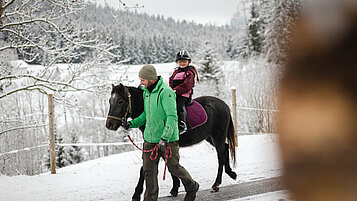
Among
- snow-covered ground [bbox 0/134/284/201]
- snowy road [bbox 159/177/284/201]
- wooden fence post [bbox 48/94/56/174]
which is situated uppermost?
wooden fence post [bbox 48/94/56/174]

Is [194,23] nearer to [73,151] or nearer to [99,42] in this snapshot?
[73,151]

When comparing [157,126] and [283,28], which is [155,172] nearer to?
[157,126]

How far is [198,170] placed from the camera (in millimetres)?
7109

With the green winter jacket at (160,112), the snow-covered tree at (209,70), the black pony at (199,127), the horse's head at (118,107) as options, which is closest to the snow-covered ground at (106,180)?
the black pony at (199,127)

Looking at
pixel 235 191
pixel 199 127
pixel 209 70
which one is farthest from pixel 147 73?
pixel 209 70

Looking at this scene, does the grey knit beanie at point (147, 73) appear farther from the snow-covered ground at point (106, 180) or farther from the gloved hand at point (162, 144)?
the snow-covered ground at point (106, 180)

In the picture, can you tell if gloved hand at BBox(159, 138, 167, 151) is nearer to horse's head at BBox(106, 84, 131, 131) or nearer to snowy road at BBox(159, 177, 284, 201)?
horse's head at BBox(106, 84, 131, 131)

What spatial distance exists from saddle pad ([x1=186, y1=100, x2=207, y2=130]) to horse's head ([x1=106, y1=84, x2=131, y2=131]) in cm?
114

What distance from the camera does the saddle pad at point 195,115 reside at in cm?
523

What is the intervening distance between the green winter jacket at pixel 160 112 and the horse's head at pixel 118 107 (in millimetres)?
532

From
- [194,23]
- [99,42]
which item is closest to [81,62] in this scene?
[99,42]

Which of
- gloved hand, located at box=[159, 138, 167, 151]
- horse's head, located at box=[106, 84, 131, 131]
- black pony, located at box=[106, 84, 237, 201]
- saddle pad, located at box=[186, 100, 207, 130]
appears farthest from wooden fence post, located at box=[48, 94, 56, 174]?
gloved hand, located at box=[159, 138, 167, 151]

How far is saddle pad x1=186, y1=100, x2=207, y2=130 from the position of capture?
5.23 metres

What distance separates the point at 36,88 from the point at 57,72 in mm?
1523
